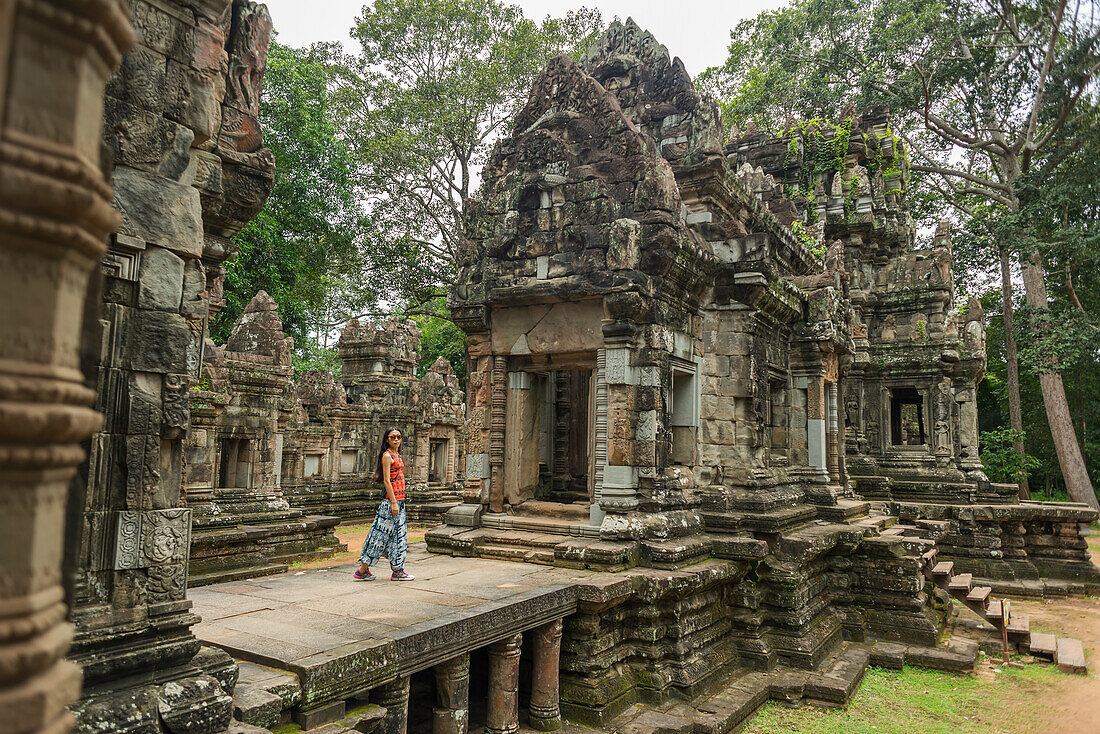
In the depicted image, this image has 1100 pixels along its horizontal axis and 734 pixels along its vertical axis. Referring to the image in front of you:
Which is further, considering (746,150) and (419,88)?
(419,88)

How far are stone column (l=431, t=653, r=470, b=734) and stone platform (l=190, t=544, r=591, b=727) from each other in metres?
0.13

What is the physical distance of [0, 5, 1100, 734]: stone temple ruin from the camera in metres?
1.21

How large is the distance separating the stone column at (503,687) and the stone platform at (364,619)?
0.22 m

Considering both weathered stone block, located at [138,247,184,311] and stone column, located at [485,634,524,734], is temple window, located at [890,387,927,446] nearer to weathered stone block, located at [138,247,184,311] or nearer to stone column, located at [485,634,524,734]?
stone column, located at [485,634,524,734]

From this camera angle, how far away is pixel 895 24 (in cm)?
2088

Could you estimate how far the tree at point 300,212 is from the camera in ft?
63.5

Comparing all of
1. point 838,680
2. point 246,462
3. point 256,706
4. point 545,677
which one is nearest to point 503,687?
point 545,677

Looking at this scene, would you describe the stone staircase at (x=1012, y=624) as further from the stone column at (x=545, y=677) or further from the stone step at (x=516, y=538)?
the stone column at (x=545, y=677)

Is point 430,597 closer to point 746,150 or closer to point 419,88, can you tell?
point 746,150

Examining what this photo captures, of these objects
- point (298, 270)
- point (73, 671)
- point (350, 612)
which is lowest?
point (350, 612)

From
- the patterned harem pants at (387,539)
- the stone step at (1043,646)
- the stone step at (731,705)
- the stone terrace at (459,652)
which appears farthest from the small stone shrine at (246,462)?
the stone step at (1043,646)

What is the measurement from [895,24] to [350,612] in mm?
23361

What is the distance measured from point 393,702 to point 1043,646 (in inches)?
369

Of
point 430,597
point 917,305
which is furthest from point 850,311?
point 430,597
